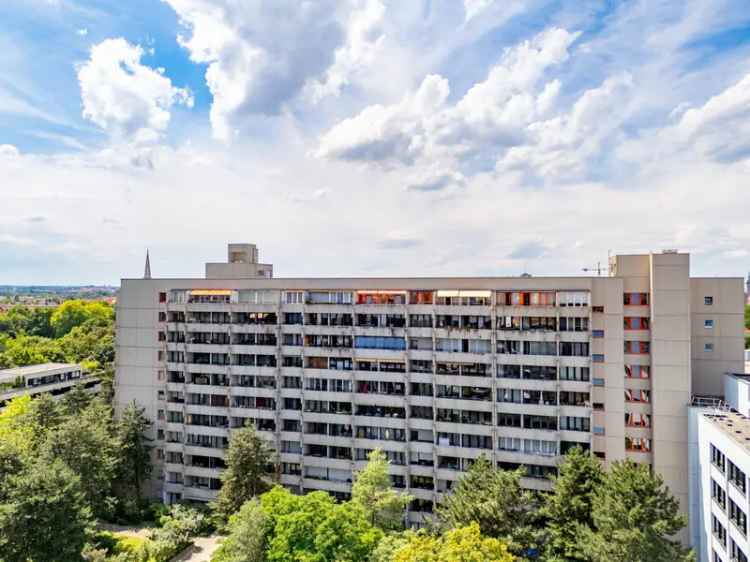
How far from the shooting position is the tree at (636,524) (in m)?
36.8

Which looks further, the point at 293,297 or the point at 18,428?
the point at 293,297

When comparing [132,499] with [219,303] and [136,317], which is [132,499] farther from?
[219,303]

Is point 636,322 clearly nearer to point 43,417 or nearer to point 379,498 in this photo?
point 379,498

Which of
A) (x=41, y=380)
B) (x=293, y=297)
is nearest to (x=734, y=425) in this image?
(x=293, y=297)

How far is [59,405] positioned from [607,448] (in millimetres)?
A: 75891

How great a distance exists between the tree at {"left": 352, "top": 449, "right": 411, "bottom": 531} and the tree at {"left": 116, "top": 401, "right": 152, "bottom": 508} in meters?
33.3

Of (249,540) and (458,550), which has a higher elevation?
(458,550)

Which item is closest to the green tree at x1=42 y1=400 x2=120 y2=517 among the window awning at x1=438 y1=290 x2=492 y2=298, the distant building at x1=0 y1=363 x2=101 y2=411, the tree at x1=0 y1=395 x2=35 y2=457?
the tree at x1=0 y1=395 x2=35 y2=457

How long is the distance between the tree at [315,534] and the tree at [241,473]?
1741 cm

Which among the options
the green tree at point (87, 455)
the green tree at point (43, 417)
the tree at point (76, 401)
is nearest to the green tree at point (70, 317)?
the tree at point (76, 401)

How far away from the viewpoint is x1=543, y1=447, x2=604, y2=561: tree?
4225 cm

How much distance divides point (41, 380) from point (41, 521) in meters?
66.8

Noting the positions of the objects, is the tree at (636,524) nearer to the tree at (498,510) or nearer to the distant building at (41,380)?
the tree at (498,510)

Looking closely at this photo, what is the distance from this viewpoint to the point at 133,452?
2493 inches
